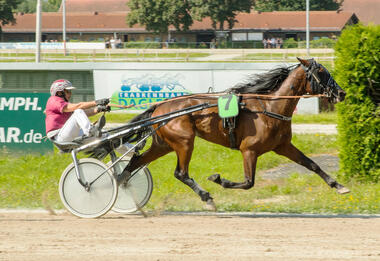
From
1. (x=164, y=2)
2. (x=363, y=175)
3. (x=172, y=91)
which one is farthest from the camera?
(x=164, y=2)

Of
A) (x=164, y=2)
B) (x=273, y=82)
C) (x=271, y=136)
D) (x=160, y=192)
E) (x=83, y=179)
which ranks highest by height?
(x=164, y=2)

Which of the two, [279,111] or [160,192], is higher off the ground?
[279,111]

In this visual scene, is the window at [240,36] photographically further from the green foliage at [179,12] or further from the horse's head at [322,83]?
the horse's head at [322,83]

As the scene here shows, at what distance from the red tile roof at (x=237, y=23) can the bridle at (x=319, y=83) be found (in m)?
54.2

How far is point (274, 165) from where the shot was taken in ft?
39.1

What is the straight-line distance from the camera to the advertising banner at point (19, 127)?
12.5m

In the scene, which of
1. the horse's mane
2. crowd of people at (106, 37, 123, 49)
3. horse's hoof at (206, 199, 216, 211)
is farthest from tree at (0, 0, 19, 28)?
horse's hoof at (206, 199, 216, 211)

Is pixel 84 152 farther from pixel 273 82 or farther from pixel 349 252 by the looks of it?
pixel 349 252

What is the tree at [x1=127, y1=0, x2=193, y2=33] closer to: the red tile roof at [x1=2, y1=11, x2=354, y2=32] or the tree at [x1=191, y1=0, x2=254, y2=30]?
the tree at [x1=191, y1=0, x2=254, y2=30]

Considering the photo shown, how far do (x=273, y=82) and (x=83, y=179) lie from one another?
8.70ft

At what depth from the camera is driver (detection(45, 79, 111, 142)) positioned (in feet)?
25.9

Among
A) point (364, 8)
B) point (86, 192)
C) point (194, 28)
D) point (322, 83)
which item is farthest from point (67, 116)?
point (364, 8)

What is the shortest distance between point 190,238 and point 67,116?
246cm

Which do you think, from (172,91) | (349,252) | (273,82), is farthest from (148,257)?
(172,91)
